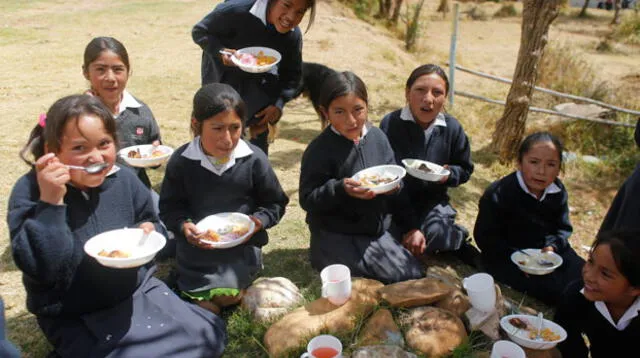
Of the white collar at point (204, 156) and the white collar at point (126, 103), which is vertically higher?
the white collar at point (126, 103)

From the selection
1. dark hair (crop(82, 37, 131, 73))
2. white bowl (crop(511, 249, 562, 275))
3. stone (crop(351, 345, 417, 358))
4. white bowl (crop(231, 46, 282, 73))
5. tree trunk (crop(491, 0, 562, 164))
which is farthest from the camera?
tree trunk (crop(491, 0, 562, 164))

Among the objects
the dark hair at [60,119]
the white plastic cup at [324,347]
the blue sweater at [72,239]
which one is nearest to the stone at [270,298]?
the white plastic cup at [324,347]

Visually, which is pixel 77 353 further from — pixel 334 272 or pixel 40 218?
pixel 334 272

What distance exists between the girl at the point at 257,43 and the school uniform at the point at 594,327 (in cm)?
213

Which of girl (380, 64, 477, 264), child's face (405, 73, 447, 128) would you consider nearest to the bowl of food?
girl (380, 64, 477, 264)

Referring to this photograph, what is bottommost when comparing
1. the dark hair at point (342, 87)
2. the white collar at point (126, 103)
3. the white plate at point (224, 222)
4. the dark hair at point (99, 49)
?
the white plate at point (224, 222)

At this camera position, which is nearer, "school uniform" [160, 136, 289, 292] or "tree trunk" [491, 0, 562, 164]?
"school uniform" [160, 136, 289, 292]

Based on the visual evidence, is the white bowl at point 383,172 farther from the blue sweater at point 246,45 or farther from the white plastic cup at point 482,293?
the blue sweater at point 246,45

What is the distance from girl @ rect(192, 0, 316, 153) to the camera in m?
3.33

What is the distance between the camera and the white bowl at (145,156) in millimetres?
3059

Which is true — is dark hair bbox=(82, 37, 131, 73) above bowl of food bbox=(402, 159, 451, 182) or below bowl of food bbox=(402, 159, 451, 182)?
above

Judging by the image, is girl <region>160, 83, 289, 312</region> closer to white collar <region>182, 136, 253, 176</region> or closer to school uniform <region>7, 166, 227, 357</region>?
white collar <region>182, 136, 253, 176</region>

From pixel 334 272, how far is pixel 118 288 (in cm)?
103

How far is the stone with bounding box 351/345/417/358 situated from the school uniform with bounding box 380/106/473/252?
3.73 ft
